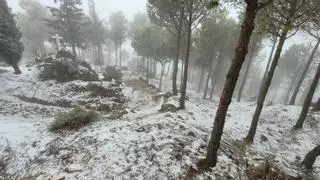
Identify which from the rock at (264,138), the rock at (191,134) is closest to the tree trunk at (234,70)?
the rock at (191,134)

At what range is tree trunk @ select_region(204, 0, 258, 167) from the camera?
5.98 m

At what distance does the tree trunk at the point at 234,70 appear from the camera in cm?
598

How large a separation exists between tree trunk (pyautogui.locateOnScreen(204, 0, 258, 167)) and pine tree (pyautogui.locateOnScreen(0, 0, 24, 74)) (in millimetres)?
20905

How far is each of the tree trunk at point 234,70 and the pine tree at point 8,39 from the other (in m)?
20.9

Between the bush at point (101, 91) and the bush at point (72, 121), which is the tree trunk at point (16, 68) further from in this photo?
the bush at point (72, 121)

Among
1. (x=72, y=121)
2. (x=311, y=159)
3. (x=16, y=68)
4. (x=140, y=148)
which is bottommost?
(x=311, y=159)

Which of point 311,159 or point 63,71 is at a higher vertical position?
point 63,71

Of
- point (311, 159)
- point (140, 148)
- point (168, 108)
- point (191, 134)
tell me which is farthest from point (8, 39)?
point (311, 159)

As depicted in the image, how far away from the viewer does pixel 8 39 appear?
20.5 metres

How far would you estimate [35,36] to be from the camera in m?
44.8

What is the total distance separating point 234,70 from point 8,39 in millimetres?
21903

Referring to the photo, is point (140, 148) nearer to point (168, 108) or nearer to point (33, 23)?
point (168, 108)

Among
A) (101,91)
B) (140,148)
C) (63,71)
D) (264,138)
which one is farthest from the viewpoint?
(63,71)

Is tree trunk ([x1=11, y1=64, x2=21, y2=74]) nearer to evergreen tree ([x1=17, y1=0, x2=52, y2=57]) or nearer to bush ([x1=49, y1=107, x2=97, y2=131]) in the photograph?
bush ([x1=49, y1=107, x2=97, y2=131])
